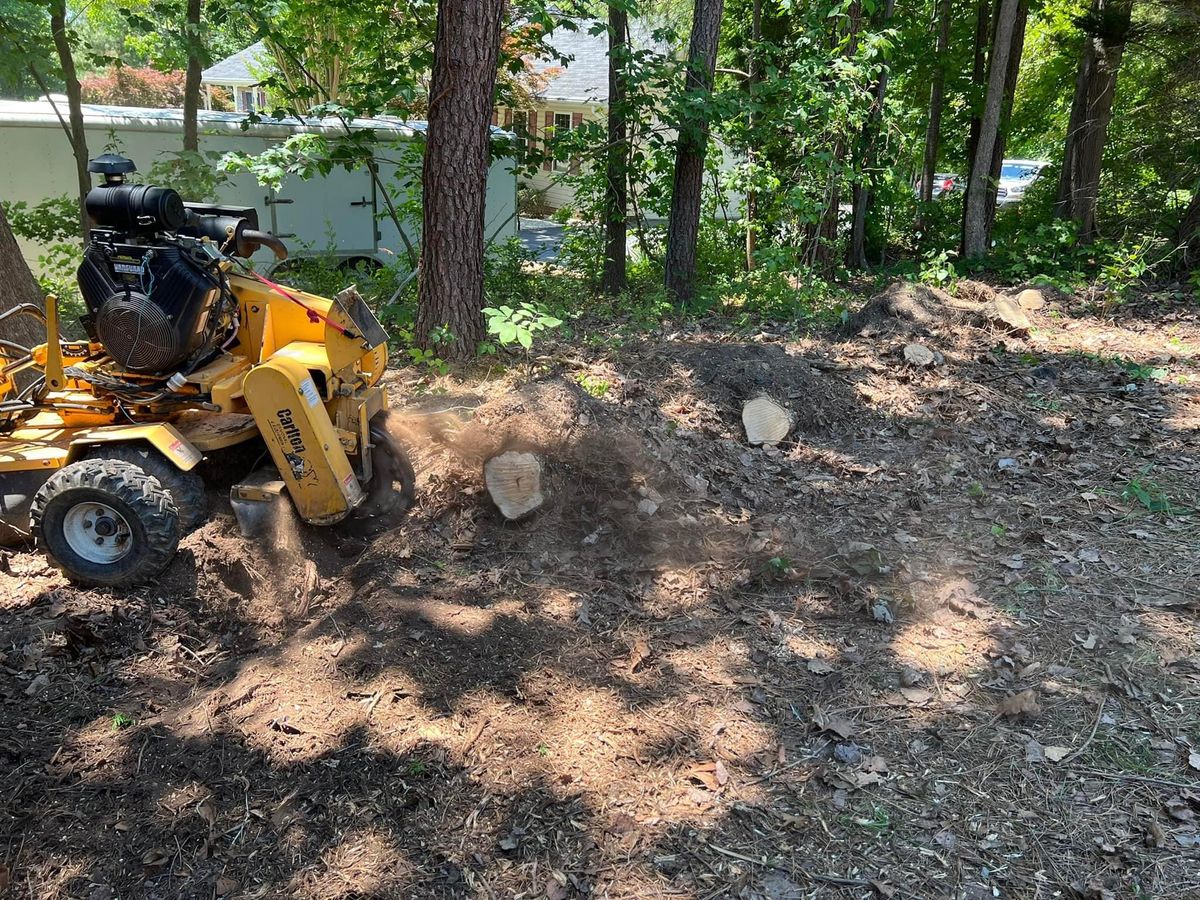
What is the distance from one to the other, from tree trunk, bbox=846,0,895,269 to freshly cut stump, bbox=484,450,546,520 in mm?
7921

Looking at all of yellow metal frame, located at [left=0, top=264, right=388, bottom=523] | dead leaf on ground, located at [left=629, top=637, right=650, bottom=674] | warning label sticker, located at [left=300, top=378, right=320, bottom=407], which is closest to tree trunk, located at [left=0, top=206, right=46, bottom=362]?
yellow metal frame, located at [left=0, top=264, right=388, bottom=523]

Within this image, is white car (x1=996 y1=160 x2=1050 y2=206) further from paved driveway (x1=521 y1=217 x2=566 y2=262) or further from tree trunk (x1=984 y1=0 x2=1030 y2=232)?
paved driveway (x1=521 y1=217 x2=566 y2=262)

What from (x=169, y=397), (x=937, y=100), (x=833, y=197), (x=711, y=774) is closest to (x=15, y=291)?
(x=169, y=397)

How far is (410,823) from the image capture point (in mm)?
3062

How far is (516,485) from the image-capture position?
5.09m

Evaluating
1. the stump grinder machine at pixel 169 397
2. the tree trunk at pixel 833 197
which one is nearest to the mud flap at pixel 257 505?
the stump grinder machine at pixel 169 397

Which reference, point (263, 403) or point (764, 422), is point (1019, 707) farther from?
point (263, 403)

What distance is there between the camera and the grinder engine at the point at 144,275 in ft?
14.8

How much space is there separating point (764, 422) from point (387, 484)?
9.76 ft

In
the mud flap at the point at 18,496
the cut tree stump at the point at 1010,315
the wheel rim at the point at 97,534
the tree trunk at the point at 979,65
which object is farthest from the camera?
the tree trunk at the point at 979,65

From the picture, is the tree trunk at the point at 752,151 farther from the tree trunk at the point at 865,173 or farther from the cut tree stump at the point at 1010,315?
the cut tree stump at the point at 1010,315

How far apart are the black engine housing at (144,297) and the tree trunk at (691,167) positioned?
6.60 meters

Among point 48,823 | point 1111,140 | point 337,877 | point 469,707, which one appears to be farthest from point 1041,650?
point 1111,140

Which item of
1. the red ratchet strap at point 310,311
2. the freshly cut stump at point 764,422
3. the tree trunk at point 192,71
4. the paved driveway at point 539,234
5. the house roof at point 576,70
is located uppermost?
the house roof at point 576,70
